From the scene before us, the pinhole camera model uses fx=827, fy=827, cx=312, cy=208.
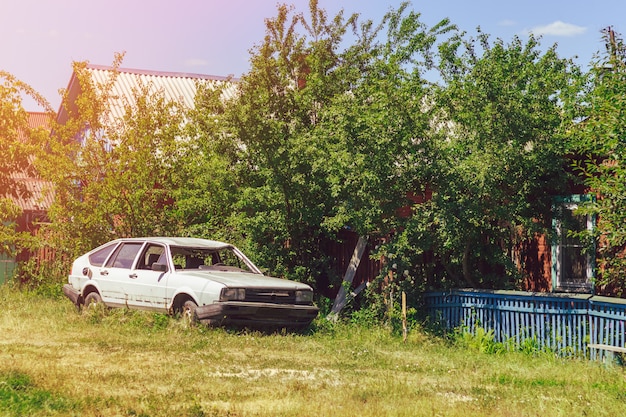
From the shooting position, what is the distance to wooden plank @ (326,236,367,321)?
1592cm

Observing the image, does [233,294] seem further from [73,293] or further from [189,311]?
[73,293]

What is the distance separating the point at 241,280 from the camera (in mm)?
12906

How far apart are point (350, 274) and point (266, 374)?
7.49 m

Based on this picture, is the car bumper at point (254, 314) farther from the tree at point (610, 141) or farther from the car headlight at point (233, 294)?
the tree at point (610, 141)

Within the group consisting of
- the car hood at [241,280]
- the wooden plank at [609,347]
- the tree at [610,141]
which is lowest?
the wooden plank at [609,347]

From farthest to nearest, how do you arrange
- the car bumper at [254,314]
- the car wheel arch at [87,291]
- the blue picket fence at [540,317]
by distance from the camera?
the car wheel arch at [87,291] < the car bumper at [254,314] < the blue picket fence at [540,317]

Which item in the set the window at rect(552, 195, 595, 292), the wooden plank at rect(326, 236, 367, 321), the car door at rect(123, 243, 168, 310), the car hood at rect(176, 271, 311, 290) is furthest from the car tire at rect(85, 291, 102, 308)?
the window at rect(552, 195, 595, 292)

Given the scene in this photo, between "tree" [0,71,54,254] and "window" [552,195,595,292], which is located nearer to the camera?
"window" [552,195,595,292]

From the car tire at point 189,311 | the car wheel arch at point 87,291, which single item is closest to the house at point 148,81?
the car wheel arch at point 87,291

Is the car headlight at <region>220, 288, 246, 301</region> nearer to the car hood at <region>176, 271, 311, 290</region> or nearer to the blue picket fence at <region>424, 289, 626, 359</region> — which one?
the car hood at <region>176, 271, 311, 290</region>

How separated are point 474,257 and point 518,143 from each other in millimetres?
2636

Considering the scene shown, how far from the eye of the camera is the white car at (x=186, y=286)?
492 inches

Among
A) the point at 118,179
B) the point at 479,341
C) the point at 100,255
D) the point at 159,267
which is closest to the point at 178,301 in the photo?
the point at 159,267

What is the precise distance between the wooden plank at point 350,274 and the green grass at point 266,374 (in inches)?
72.2
